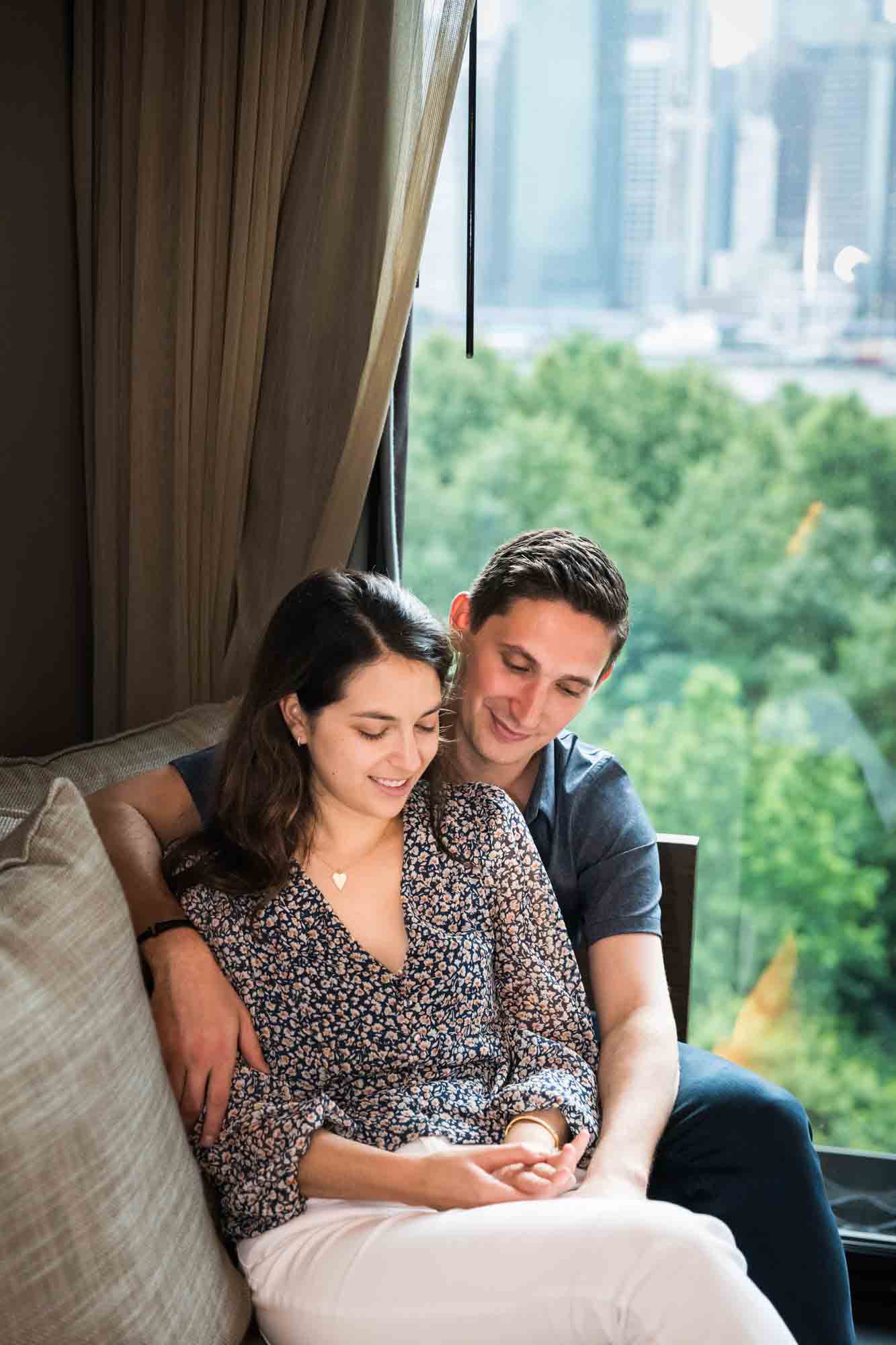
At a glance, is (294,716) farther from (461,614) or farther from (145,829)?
(461,614)

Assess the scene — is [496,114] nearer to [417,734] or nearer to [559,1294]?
[417,734]

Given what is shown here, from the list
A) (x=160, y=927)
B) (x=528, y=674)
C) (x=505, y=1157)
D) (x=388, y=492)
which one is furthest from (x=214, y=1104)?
(x=388, y=492)

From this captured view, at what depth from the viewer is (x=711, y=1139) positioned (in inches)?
59.7

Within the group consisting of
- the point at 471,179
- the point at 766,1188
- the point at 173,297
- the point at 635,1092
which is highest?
the point at 471,179

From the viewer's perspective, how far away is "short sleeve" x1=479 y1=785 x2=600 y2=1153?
147cm

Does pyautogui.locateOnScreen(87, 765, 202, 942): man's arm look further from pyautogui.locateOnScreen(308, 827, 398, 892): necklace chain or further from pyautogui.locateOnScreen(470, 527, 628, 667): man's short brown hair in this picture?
pyautogui.locateOnScreen(470, 527, 628, 667): man's short brown hair

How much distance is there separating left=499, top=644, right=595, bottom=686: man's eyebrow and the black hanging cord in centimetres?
80

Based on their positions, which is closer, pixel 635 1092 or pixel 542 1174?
pixel 542 1174

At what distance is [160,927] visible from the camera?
1.40m

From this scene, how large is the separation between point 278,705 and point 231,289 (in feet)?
3.01

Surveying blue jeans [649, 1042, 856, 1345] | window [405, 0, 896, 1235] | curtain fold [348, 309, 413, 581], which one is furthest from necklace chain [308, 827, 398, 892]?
window [405, 0, 896, 1235]

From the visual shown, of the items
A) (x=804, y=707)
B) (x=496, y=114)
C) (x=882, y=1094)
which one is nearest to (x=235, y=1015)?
(x=804, y=707)

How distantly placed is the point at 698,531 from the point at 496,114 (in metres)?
0.79

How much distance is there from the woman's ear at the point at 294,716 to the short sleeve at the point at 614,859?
0.45 m
